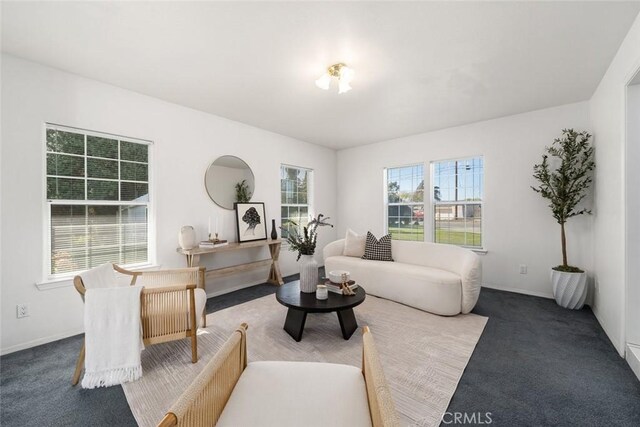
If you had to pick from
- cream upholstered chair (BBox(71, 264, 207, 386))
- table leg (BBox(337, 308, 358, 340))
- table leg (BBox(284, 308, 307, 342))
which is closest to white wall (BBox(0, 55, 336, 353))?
cream upholstered chair (BBox(71, 264, 207, 386))

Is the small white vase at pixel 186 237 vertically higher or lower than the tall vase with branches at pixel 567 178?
lower

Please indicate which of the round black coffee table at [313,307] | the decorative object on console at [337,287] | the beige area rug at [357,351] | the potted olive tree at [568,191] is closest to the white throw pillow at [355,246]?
the beige area rug at [357,351]

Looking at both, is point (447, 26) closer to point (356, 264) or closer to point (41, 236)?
point (356, 264)

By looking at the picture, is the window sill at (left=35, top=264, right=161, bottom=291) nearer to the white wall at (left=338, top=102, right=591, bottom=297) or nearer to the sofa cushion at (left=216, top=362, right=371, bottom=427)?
the sofa cushion at (left=216, top=362, right=371, bottom=427)

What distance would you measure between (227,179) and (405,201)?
3.26 m

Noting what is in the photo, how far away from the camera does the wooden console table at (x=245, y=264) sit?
3188 millimetres

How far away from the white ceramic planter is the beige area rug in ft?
3.80

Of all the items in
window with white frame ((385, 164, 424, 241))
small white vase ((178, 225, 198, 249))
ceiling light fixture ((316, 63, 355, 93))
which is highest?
ceiling light fixture ((316, 63, 355, 93))

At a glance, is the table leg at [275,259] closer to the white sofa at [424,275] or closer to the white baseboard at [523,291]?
the white sofa at [424,275]

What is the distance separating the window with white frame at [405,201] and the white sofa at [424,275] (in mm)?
1114

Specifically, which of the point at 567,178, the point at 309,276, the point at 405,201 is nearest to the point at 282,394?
the point at 309,276

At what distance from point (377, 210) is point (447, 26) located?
361cm

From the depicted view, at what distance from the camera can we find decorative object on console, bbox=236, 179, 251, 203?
161 inches

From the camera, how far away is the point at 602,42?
84.5 inches
